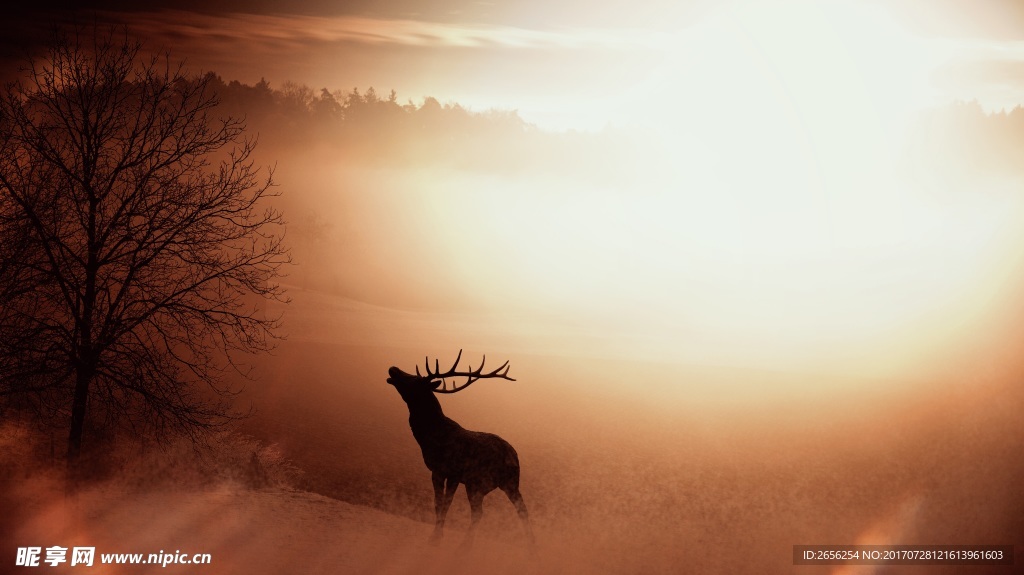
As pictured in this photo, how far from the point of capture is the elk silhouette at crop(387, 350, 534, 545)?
16547mm

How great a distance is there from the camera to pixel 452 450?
1672 cm

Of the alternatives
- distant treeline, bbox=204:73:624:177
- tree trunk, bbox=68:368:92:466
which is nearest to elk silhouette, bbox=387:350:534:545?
tree trunk, bbox=68:368:92:466

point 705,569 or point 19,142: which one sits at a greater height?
point 19,142

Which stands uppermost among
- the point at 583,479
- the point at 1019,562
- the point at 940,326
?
the point at 940,326

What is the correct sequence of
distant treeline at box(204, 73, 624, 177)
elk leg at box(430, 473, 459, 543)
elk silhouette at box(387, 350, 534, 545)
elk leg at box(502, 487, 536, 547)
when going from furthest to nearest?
distant treeline at box(204, 73, 624, 177), elk leg at box(502, 487, 536, 547), elk leg at box(430, 473, 459, 543), elk silhouette at box(387, 350, 534, 545)

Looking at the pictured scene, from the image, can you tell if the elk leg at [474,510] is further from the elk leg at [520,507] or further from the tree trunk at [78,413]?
the tree trunk at [78,413]

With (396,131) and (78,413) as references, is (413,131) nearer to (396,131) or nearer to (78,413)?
(396,131)

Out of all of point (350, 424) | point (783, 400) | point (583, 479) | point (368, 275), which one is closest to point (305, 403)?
point (350, 424)

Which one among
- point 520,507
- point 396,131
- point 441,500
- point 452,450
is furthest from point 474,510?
point 396,131

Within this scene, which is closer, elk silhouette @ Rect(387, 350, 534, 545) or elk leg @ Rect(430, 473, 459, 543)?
elk silhouette @ Rect(387, 350, 534, 545)

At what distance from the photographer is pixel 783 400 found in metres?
33.6

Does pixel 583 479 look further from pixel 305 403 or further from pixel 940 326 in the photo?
pixel 940 326

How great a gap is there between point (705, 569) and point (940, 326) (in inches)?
1820

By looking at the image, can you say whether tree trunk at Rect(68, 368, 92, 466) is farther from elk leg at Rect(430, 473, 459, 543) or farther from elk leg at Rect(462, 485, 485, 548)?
elk leg at Rect(462, 485, 485, 548)
